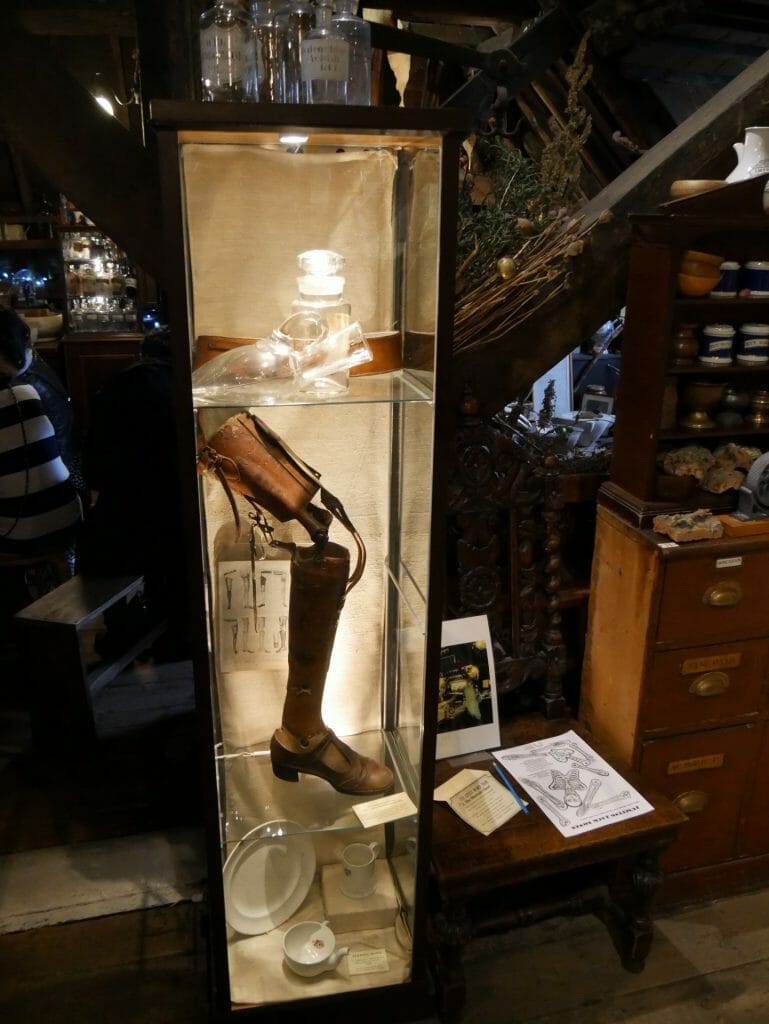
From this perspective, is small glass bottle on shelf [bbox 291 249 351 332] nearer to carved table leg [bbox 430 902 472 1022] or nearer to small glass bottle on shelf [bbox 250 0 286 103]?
small glass bottle on shelf [bbox 250 0 286 103]

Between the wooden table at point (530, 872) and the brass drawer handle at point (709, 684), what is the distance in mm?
260

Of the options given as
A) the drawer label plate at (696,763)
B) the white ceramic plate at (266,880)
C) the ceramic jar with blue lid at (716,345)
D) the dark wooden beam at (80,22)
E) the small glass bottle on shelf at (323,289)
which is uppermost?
the dark wooden beam at (80,22)

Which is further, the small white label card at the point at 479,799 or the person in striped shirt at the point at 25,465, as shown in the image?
the person in striped shirt at the point at 25,465

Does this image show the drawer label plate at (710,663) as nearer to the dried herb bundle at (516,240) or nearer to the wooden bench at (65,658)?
the dried herb bundle at (516,240)

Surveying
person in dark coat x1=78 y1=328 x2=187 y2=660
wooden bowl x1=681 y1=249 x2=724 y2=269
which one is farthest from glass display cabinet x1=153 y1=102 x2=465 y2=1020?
person in dark coat x1=78 y1=328 x2=187 y2=660

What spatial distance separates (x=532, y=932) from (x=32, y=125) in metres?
2.31

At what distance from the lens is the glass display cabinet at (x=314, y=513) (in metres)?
1.29

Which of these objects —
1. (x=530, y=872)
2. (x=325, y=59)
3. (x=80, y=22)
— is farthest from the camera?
(x=80, y=22)

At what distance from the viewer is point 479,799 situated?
6.09 ft

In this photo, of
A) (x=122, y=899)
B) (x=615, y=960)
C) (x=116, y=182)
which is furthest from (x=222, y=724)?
(x=116, y=182)

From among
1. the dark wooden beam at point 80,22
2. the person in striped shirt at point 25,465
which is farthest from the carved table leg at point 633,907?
the dark wooden beam at point 80,22

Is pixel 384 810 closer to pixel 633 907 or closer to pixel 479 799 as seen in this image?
pixel 479 799

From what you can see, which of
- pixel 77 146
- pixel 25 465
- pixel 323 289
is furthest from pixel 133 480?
pixel 323 289

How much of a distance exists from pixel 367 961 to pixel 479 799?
0.42m
